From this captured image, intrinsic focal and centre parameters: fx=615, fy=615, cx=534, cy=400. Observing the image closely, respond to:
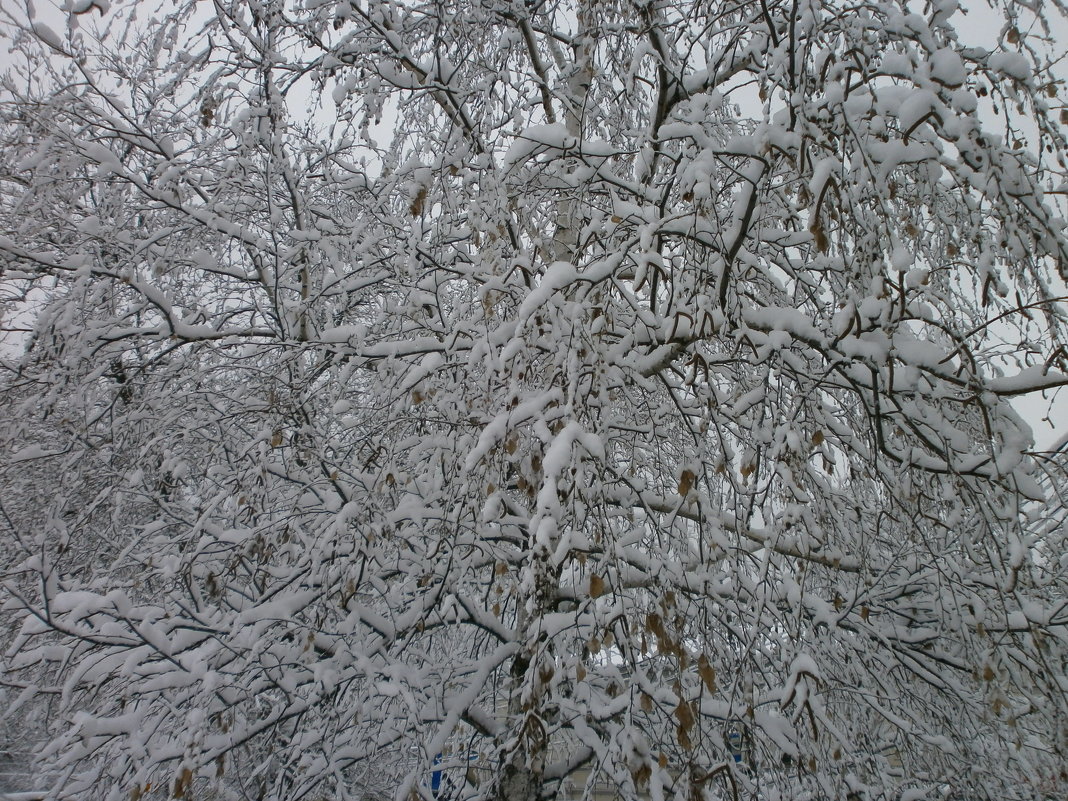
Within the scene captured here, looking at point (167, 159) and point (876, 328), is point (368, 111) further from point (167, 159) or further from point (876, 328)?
point (876, 328)

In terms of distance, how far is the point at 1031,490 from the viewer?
5.97 ft

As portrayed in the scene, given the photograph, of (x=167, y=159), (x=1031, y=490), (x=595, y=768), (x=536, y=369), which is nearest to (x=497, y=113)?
(x=536, y=369)

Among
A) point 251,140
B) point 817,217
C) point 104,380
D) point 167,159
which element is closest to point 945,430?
point 817,217

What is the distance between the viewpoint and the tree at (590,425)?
69.3 inches

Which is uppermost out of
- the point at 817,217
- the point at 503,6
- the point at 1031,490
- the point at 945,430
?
the point at 503,6

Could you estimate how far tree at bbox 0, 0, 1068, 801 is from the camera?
1760 mm

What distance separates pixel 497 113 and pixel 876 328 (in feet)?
5.97

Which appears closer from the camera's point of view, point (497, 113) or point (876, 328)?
point (876, 328)

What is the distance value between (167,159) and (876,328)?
147 inches

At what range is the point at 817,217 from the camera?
1.50 metres

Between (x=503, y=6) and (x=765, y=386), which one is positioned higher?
(x=503, y=6)

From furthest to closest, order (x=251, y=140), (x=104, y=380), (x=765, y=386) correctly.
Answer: (x=104, y=380) < (x=251, y=140) < (x=765, y=386)

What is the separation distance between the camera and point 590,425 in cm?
200

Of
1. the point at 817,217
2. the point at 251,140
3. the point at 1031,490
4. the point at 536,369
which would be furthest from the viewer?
the point at 251,140
